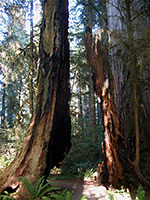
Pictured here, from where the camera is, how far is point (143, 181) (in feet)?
15.1

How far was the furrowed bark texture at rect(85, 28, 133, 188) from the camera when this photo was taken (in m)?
4.71

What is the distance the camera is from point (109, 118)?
5047 mm

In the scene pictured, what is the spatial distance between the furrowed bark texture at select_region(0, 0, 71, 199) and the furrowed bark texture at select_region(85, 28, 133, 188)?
0.99m

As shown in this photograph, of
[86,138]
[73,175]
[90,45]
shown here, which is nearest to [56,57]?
[90,45]

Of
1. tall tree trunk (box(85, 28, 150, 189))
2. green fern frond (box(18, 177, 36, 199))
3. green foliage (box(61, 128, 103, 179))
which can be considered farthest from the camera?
green foliage (box(61, 128, 103, 179))

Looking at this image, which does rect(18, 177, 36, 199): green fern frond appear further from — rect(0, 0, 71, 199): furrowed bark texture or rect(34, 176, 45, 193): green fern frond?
rect(0, 0, 71, 199): furrowed bark texture

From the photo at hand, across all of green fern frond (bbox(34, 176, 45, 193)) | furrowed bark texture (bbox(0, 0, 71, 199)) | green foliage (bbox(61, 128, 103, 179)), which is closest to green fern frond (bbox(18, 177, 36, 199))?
green fern frond (bbox(34, 176, 45, 193))

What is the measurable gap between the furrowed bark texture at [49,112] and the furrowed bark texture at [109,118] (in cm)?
99

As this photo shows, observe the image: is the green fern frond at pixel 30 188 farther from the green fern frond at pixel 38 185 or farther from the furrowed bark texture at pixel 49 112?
the furrowed bark texture at pixel 49 112

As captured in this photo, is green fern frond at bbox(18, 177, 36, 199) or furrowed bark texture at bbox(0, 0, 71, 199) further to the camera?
furrowed bark texture at bbox(0, 0, 71, 199)

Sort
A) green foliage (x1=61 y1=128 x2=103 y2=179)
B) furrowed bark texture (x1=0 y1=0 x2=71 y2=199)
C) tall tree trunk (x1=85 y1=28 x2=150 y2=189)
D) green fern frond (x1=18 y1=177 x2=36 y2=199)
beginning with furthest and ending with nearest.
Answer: green foliage (x1=61 y1=128 x2=103 y2=179), tall tree trunk (x1=85 y1=28 x2=150 y2=189), furrowed bark texture (x1=0 y1=0 x2=71 y2=199), green fern frond (x1=18 y1=177 x2=36 y2=199)

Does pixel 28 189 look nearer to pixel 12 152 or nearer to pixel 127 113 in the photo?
pixel 127 113

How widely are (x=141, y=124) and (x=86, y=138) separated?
3706 mm

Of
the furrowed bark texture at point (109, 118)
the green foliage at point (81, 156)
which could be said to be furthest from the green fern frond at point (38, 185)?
the green foliage at point (81, 156)
